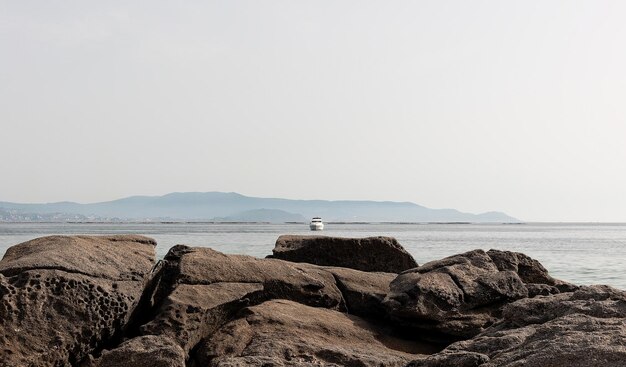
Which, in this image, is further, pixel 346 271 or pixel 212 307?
pixel 346 271

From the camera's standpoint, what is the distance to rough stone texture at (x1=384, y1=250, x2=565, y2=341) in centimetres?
962

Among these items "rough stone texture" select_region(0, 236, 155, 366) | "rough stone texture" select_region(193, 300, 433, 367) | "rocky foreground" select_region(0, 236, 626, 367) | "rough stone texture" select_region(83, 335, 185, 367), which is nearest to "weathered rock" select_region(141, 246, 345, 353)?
"rocky foreground" select_region(0, 236, 626, 367)

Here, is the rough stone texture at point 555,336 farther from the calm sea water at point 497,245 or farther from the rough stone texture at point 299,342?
the calm sea water at point 497,245

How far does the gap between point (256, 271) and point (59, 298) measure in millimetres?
2600

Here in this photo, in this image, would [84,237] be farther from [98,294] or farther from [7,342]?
[7,342]

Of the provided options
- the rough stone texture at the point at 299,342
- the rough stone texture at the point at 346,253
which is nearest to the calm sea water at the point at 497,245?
the rough stone texture at the point at 346,253

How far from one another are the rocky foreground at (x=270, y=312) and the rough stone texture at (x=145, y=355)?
0.04ft

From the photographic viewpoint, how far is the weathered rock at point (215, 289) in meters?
8.56

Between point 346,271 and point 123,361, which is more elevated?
point 346,271

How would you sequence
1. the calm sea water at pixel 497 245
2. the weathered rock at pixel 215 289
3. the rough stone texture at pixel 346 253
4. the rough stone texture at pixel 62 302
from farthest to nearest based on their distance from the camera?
1. the calm sea water at pixel 497 245
2. the rough stone texture at pixel 346 253
3. the weathered rock at pixel 215 289
4. the rough stone texture at pixel 62 302

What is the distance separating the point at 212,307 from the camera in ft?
29.1

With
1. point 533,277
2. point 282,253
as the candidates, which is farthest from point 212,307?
point 533,277

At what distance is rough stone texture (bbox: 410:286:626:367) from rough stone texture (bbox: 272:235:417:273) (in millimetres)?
4468

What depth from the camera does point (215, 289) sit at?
933cm
